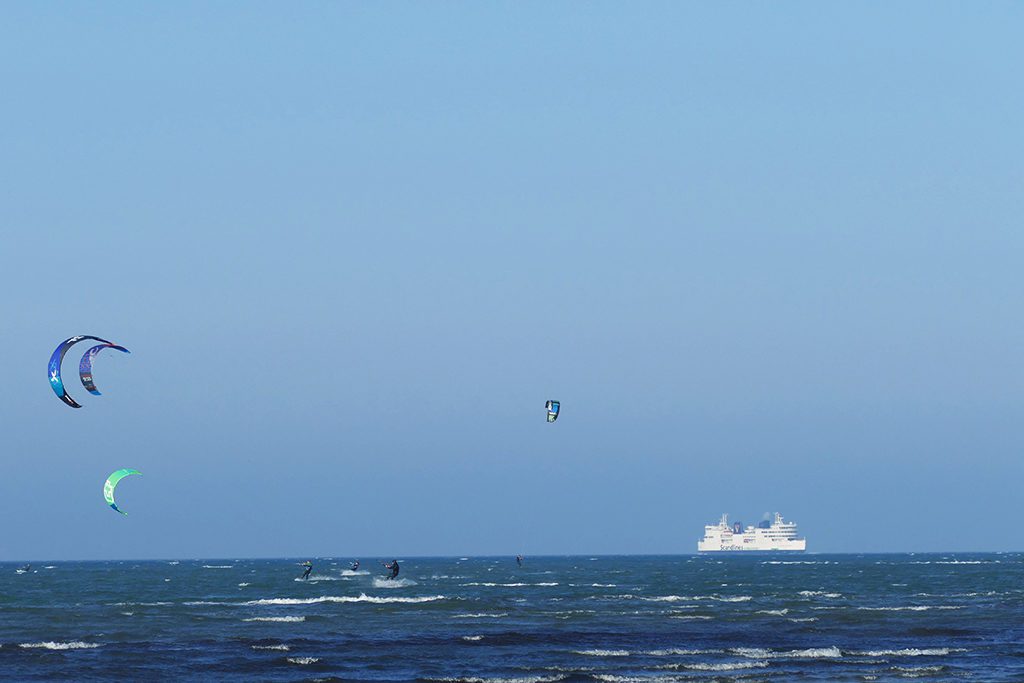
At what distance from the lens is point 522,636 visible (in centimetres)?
5262

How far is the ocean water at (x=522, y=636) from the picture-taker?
41.3 meters

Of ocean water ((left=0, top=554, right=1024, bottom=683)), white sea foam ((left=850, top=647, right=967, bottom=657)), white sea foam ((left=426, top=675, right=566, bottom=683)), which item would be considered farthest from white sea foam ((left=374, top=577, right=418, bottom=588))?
white sea foam ((left=426, top=675, right=566, bottom=683))

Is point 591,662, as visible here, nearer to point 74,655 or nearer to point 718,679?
point 718,679

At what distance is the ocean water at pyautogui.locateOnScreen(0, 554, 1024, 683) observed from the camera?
136 ft

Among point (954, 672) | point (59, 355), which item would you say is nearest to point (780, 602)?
point (954, 672)

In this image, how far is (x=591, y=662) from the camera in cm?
4344

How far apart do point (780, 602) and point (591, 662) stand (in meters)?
34.8

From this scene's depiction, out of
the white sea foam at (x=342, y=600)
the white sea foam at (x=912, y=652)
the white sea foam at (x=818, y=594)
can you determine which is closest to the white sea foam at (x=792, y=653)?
the white sea foam at (x=912, y=652)

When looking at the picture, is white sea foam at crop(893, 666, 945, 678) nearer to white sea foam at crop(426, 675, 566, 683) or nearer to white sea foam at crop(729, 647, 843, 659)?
white sea foam at crop(729, 647, 843, 659)

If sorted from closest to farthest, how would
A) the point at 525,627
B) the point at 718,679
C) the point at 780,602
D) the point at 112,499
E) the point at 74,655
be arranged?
the point at 718,679 → the point at 74,655 → the point at 112,499 → the point at 525,627 → the point at 780,602

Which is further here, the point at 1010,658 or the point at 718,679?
the point at 1010,658

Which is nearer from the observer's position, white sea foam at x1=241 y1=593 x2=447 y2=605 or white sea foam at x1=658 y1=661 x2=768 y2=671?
white sea foam at x1=658 y1=661 x2=768 y2=671

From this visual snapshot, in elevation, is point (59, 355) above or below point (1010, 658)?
above

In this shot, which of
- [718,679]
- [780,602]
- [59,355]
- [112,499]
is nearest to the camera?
[718,679]
